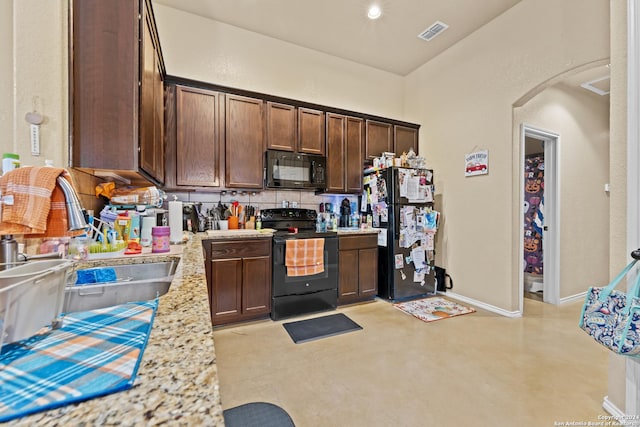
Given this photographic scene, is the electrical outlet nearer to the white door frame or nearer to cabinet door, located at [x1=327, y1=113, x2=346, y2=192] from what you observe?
cabinet door, located at [x1=327, y1=113, x2=346, y2=192]

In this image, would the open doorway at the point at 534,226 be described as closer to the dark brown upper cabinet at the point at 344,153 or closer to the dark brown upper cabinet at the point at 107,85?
the dark brown upper cabinet at the point at 344,153

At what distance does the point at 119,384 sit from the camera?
1.44 ft

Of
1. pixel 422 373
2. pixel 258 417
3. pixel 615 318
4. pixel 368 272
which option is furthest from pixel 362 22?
pixel 258 417

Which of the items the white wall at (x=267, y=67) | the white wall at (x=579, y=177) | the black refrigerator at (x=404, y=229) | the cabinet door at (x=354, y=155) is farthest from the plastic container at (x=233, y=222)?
the white wall at (x=579, y=177)

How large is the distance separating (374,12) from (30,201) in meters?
3.29

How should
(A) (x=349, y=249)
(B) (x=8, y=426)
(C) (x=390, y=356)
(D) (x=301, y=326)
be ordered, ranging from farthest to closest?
(A) (x=349, y=249), (D) (x=301, y=326), (C) (x=390, y=356), (B) (x=8, y=426)

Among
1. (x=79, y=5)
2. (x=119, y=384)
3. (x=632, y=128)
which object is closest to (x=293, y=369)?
(x=119, y=384)

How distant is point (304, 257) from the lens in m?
2.85

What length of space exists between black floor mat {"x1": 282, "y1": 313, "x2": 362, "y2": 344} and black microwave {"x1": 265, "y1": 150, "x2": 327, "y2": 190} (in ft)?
4.88

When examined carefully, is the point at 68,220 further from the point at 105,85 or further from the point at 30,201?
the point at 105,85

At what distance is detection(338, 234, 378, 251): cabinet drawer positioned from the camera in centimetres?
315

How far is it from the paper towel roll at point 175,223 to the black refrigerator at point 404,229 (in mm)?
2250

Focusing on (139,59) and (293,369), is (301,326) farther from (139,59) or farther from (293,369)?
(139,59)

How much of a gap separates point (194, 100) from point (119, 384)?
9.58 feet
